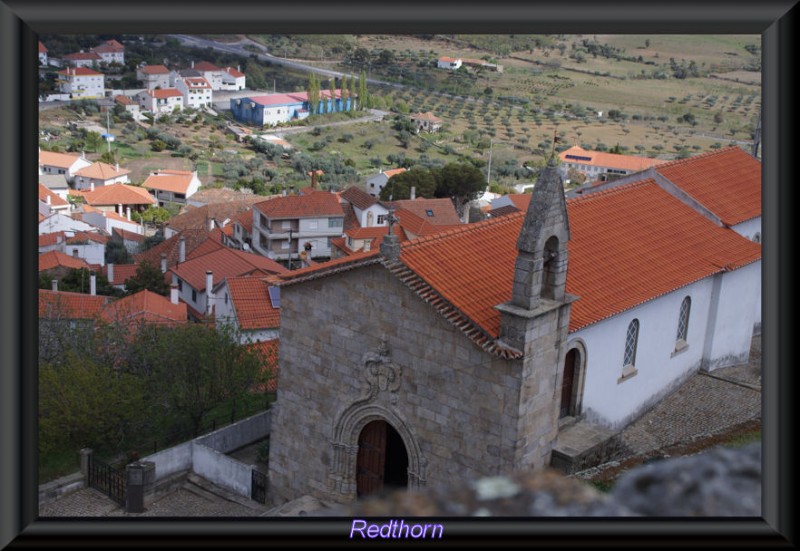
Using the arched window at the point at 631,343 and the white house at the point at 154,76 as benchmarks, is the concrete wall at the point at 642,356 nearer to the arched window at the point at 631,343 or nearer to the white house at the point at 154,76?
the arched window at the point at 631,343

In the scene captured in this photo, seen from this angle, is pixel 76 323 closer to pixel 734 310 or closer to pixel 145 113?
pixel 734 310

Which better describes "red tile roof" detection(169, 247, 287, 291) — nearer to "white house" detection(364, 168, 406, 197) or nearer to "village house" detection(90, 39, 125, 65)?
"white house" detection(364, 168, 406, 197)

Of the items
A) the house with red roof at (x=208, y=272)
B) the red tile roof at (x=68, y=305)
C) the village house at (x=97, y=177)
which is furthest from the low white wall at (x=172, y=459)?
the village house at (x=97, y=177)

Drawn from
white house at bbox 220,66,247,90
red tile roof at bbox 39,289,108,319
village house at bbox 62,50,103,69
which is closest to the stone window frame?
red tile roof at bbox 39,289,108,319

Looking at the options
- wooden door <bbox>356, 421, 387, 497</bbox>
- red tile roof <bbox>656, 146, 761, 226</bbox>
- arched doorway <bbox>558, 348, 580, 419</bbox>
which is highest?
red tile roof <bbox>656, 146, 761, 226</bbox>

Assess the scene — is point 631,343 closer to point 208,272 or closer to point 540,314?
point 540,314

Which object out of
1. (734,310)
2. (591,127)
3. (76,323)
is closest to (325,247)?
(591,127)
